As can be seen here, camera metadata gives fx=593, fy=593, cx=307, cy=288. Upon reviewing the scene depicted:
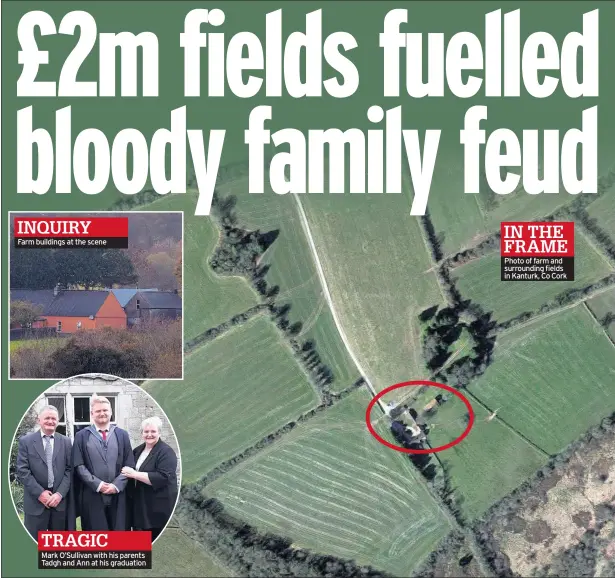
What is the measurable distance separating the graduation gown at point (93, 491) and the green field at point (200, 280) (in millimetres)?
5496

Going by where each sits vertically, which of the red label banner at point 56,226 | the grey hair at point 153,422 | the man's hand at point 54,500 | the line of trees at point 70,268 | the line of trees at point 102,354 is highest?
the red label banner at point 56,226

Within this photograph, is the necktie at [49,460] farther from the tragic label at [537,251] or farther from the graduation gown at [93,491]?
the tragic label at [537,251]

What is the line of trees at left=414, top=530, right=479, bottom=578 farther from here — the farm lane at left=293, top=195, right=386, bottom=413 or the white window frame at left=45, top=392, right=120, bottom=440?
the white window frame at left=45, top=392, right=120, bottom=440

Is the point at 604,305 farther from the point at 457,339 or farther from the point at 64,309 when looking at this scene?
the point at 64,309

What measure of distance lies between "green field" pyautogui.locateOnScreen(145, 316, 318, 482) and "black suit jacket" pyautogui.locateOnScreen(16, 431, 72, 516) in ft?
15.2

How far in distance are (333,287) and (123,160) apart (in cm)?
1057

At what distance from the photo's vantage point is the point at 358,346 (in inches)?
1027

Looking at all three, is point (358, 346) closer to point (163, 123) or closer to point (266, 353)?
point (266, 353)

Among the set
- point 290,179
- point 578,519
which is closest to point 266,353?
point 290,179

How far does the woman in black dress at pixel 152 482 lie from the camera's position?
81.5 feet

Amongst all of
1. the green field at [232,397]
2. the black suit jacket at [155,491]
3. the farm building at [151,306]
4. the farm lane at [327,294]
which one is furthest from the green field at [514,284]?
the black suit jacket at [155,491]

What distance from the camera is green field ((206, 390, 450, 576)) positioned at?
84.5 ft

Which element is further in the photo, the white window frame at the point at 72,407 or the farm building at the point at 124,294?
the farm building at the point at 124,294

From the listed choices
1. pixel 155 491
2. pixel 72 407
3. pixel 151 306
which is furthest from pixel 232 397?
pixel 72 407
